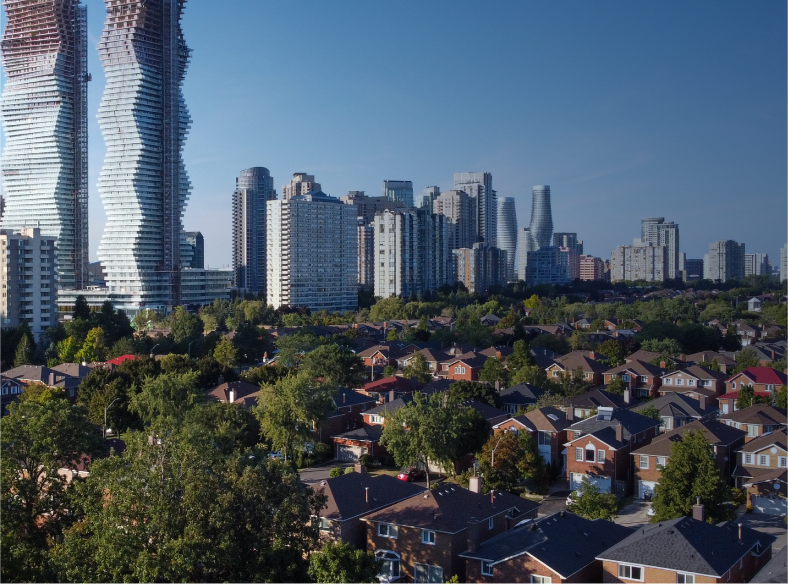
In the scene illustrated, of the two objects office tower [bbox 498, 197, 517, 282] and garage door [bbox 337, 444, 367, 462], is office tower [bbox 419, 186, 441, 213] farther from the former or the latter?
garage door [bbox 337, 444, 367, 462]

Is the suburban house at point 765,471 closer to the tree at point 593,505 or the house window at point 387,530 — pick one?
the tree at point 593,505

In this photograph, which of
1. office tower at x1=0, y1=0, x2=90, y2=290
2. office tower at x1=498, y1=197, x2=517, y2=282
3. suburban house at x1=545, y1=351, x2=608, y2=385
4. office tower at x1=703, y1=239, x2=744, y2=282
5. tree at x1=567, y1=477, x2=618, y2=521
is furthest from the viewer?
office tower at x1=498, y1=197, x2=517, y2=282

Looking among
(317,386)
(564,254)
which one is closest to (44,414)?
(317,386)

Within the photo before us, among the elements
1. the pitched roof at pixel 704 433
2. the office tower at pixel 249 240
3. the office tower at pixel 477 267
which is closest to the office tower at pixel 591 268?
the office tower at pixel 477 267

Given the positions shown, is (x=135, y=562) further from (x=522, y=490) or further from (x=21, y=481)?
(x=522, y=490)

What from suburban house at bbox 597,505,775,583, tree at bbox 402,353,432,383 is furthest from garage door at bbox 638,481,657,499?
tree at bbox 402,353,432,383

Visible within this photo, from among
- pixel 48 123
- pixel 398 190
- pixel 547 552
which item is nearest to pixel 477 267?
pixel 48 123

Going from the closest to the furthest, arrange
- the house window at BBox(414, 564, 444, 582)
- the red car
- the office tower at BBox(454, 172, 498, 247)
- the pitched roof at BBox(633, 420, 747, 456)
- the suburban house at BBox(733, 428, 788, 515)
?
the house window at BBox(414, 564, 444, 582)
the suburban house at BBox(733, 428, 788, 515)
the pitched roof at BBox(633, 420, 747, 456)
the red car
the office tower at BBox(454, 172, 498, 247)
